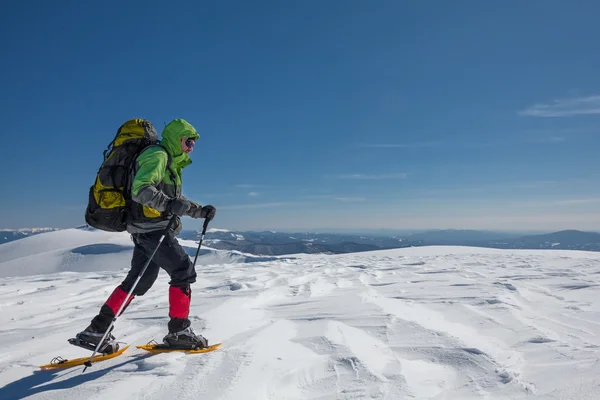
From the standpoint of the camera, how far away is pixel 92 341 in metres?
3.02

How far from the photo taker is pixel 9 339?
3.71 metres

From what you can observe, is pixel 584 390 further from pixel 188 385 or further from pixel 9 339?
pixel 9 339

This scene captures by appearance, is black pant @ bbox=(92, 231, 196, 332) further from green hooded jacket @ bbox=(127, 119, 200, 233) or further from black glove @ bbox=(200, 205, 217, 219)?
black glove @ bbox=(200, 205, 217, 219)

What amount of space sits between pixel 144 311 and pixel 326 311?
107 inches

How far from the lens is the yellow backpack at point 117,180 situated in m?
2.93

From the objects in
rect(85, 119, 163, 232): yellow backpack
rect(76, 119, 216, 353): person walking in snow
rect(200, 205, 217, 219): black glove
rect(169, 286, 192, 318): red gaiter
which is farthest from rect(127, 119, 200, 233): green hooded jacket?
rect(169, 286, 192, 318): red gaiter

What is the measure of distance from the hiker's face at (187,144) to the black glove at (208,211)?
599mm

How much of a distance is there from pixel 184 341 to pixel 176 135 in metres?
1.96

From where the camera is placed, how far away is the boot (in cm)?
311

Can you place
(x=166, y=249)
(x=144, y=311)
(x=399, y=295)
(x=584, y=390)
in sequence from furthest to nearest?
1. (x=399, y=295)
2. (x=144, y=311)
3. (x=166, y=249)
4. (x=584, y=390)

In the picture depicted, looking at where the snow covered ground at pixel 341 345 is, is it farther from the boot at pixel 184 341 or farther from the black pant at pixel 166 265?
the black pant at pixel 166 265

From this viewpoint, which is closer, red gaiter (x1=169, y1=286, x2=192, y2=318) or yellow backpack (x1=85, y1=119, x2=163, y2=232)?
yellow backpack (x1=85, y1=119, x2=163, y2=232)

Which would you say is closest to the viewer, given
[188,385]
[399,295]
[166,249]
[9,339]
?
[188,385]

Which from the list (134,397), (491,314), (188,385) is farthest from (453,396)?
(491,314)
